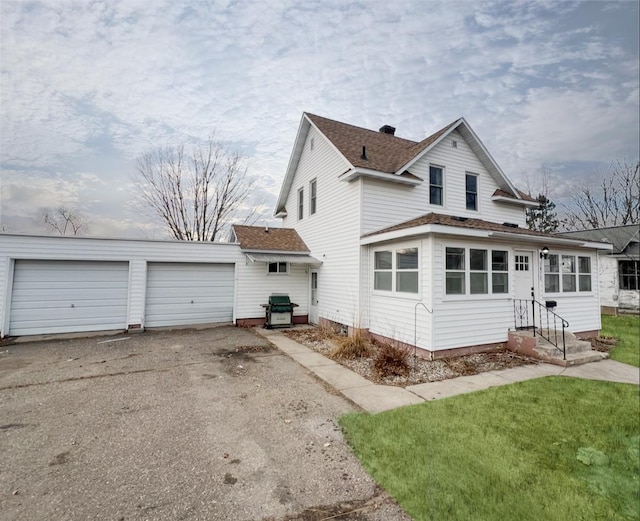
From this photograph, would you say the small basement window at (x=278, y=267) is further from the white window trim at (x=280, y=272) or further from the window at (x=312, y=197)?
the window at (x=312, y=197)

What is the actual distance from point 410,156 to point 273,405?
8.52 meters

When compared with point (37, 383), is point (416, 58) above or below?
above

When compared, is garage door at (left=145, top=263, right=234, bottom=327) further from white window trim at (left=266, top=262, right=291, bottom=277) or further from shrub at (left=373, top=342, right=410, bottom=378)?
shrub at (left=373, top=342, right=410, bottom=378)

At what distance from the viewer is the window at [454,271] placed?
724 centimetres

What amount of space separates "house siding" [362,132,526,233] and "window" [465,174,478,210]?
0.52ft

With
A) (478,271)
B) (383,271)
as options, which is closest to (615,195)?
(478,271)

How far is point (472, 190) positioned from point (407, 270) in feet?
17.3

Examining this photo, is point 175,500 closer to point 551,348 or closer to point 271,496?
point 271,496

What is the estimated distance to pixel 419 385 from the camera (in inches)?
216

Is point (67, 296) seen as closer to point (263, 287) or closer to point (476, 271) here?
point (263, 287)

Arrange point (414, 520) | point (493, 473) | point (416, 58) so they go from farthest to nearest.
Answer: point (416, 58), point (493, 473), point (414, 520)

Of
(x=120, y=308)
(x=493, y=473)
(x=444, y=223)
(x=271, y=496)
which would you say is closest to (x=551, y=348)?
(x=444, y=223)

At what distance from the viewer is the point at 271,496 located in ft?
8.55

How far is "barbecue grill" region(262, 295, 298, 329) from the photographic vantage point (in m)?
11.5
